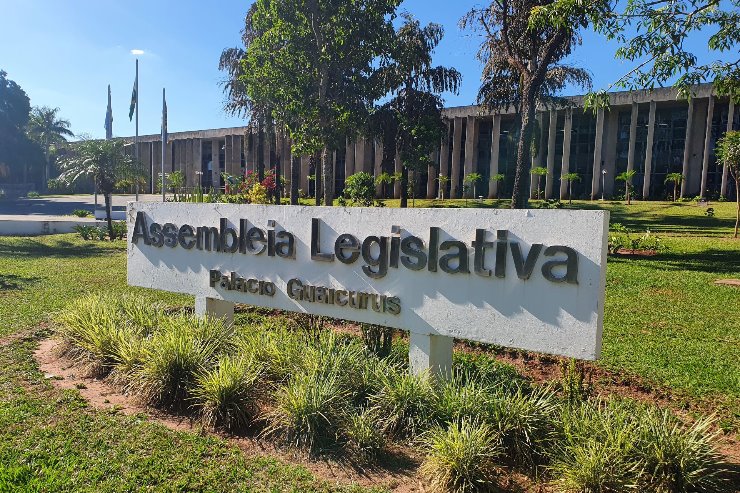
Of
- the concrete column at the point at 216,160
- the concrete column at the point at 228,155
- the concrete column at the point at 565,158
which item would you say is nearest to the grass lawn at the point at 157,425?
the concrete column at the point at 565,158

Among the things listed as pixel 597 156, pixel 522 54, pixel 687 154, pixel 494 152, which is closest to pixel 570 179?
pixel 597 156

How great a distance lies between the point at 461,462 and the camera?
3.89m

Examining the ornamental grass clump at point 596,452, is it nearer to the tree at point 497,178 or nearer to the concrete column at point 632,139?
the tree at point 497,178

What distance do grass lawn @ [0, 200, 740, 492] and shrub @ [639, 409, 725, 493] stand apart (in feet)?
5.63

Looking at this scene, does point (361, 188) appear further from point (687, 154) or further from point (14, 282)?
point (687, 154)

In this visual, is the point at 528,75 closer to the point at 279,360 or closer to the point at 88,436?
the point at 279,360

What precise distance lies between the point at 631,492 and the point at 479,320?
1.95 metres

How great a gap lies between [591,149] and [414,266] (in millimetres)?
45688

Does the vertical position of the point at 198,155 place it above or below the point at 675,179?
above

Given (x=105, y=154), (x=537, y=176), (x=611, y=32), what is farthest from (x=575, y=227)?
(x=537, y=176)

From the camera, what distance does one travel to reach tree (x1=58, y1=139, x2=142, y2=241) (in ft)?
76.3

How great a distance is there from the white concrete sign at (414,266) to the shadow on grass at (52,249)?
1259cm

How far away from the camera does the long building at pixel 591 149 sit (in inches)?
1639

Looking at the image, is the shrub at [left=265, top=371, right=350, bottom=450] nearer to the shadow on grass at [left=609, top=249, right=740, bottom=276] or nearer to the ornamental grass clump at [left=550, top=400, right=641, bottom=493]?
the ornamental grass clump at [left=550, top=400, right=641, bottom=493]
